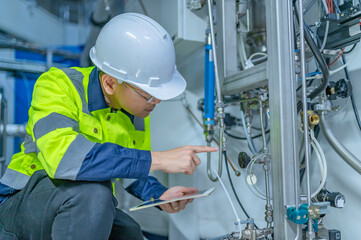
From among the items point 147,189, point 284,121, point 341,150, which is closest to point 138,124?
point 147,189

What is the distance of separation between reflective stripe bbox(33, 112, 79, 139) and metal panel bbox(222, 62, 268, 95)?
54cm

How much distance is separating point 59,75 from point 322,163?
35.4 inches

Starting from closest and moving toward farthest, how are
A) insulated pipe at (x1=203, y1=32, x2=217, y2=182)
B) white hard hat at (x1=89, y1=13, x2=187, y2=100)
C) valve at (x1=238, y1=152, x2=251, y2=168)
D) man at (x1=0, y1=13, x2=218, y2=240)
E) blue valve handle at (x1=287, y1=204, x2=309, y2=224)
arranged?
blue valve handle at (x1=287, y1=204, x2=309, y2=224), man at (x1=0, y1=13, x2=218, y2=240), white hard hat at (x1=89, y1=13, x2=187, y2=100), valve at (x1=238, y1=152, x2=251, y2=168), insulated pipe at (x1=203, y1=32, x2=217, y2=182)

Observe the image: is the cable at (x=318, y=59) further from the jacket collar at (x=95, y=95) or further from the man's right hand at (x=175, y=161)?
the jacket collar at (x=95, y=95)

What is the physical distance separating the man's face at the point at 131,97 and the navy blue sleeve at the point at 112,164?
199 millimetres

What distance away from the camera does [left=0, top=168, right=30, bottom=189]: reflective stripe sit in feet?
3.17

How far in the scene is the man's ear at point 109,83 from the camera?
961 mm

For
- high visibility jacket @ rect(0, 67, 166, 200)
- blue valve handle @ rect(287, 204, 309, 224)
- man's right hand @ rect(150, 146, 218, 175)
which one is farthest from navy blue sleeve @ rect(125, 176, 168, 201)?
blue valve handle @ rect(287, 204, 309, 224)

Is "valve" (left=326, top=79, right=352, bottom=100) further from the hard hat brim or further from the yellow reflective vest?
the yellow reflective vest

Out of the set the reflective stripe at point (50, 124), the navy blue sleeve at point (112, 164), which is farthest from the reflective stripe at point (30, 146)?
the navy blue sleeve at point (112, 164)

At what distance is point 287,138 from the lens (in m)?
0.74

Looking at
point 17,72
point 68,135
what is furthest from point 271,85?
point 17,72

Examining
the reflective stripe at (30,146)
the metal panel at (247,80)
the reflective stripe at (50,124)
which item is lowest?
the reflective stripe at (30,146)

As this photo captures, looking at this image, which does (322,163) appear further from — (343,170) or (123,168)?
(123,168)
